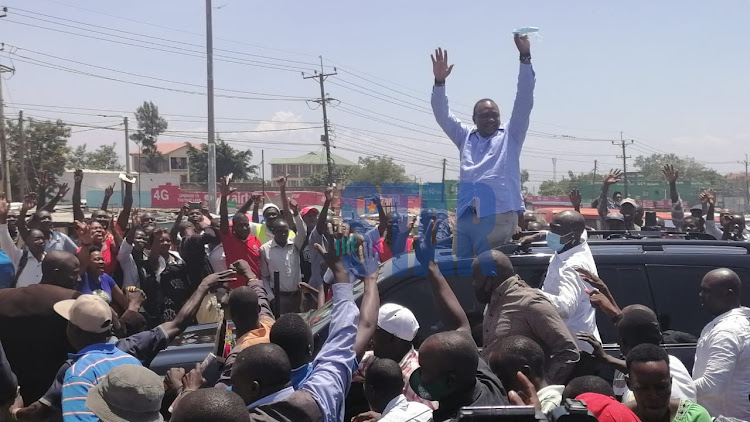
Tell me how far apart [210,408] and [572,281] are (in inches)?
110

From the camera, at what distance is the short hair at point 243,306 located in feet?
14.1

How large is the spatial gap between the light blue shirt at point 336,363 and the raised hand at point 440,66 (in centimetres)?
295

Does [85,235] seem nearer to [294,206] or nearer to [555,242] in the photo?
[294,206]

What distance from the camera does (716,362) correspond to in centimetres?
388

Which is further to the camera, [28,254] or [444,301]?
[28,254]

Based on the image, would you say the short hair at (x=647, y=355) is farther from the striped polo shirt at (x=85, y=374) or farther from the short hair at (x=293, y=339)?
the striped polo shirt at (x=85, y=374)

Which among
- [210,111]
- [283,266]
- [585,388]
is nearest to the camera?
[585,388]

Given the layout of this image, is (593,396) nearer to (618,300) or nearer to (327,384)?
(327,384)

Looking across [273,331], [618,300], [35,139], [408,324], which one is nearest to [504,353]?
[408,324]

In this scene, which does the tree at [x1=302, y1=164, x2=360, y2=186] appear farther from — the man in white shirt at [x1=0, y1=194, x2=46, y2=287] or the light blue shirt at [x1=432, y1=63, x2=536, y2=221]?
the light blue shirt at [x1=432, y1=63, x2=536, y2=221]

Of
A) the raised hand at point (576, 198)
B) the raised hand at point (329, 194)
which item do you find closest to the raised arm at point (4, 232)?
the raised hand at point (329, 194)

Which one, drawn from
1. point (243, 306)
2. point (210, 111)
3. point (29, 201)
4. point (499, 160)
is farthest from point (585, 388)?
point (210, 111)

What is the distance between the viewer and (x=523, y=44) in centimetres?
596

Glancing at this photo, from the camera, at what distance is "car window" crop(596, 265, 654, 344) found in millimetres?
4922
